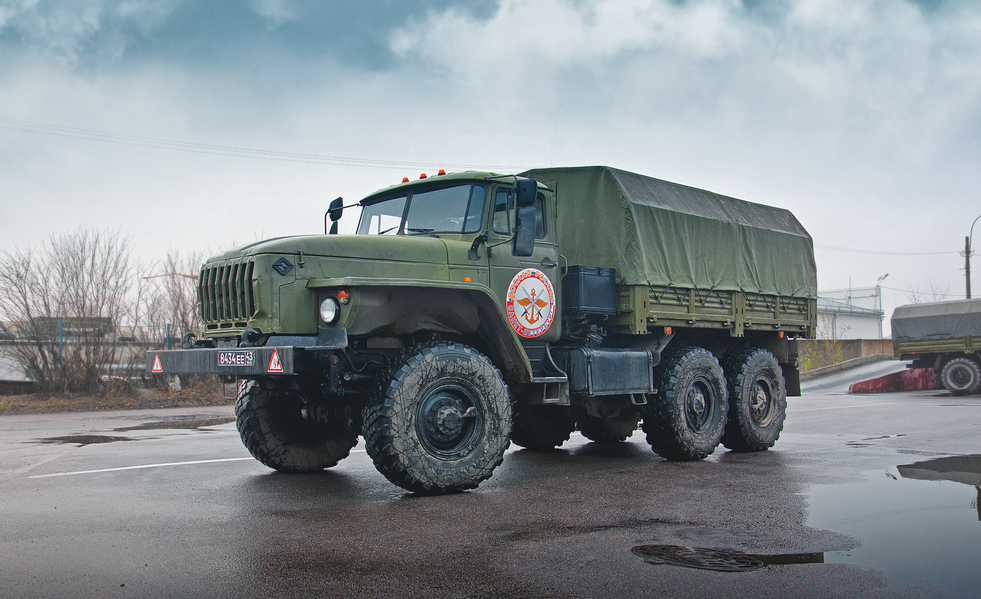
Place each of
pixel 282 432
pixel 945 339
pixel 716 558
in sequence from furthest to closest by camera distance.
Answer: pixel 945 339
pixel 282 432
pixel 716 558

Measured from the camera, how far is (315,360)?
6.75 m

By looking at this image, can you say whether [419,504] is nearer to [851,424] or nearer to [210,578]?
[210,578]

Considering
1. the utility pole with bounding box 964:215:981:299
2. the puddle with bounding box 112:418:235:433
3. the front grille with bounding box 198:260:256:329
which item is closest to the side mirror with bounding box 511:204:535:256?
the front grille with bounding box 198:260:256:329

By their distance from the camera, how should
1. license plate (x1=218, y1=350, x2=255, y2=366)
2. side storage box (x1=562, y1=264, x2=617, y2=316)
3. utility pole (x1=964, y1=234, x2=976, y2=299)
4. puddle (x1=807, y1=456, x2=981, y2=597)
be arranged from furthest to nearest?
utility pole (x1=964, y1=234, x2=976, y2=299) < side storage box (x1=562, y1=264, x2=617, y2=316) < license plate (x1=218, y1=350, x2=255, y2=366) < puddle (x1=807, y1=456, x2=981, y2=597)

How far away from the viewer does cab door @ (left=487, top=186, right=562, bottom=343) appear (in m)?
7.78

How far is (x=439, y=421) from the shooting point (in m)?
6.74

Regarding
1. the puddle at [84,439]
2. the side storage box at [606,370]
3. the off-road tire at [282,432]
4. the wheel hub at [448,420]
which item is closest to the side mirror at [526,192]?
the side storage box at [606,370]

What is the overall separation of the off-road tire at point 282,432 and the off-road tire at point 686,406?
349 centimetres

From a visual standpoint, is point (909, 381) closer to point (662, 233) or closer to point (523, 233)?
point (662, 233)

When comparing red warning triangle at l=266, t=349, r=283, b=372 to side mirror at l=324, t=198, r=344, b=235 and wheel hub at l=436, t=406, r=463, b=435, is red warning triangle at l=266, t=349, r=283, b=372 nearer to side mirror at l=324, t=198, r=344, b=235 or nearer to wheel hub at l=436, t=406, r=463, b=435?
wheel hub at l=436, t=406, r=463, b=435

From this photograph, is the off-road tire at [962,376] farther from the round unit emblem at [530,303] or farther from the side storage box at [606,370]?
the round unit emblem at [530,303]

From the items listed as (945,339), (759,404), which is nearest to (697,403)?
(759,404)

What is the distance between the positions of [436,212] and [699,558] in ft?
14.6

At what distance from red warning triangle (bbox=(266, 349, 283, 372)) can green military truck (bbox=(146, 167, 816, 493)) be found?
1cm
